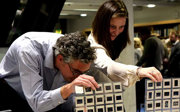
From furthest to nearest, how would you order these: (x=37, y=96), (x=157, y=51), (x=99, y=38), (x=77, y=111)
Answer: (x=157, y=51) < (x=99, y=38) < (x=37, y=96) < (x=77, y=111)

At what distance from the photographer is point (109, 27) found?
1.70 metres

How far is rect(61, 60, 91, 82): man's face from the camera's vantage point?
4.75 feet

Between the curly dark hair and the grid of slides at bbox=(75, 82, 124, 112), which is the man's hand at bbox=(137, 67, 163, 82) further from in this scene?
the curly dark hair

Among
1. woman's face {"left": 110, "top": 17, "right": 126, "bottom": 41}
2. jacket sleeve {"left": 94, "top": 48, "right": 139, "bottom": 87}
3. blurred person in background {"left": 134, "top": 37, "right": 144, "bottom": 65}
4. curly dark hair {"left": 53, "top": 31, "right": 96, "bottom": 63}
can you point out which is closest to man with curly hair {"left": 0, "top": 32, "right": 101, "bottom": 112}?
curly dark hair {"left": 53, "top": 31, "right": 96, "bottom": 63}

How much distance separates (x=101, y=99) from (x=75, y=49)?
12.6 inches

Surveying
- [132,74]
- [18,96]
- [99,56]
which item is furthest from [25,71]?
[132,74]

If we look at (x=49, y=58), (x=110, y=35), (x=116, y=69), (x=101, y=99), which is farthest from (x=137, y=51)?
(x=101, y=99)

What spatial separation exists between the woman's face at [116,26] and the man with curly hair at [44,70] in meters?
0.29

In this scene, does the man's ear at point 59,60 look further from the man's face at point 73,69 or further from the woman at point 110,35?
the woman at point 110,35

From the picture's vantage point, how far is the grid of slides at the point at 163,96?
135cm

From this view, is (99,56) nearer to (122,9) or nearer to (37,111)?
(122,9)

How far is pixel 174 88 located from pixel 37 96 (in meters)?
0.75

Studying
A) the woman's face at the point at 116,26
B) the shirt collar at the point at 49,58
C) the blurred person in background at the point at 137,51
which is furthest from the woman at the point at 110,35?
the blurred person in background at the point at 137,51

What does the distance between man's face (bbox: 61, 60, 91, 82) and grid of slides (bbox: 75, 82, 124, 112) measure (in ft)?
0.74
